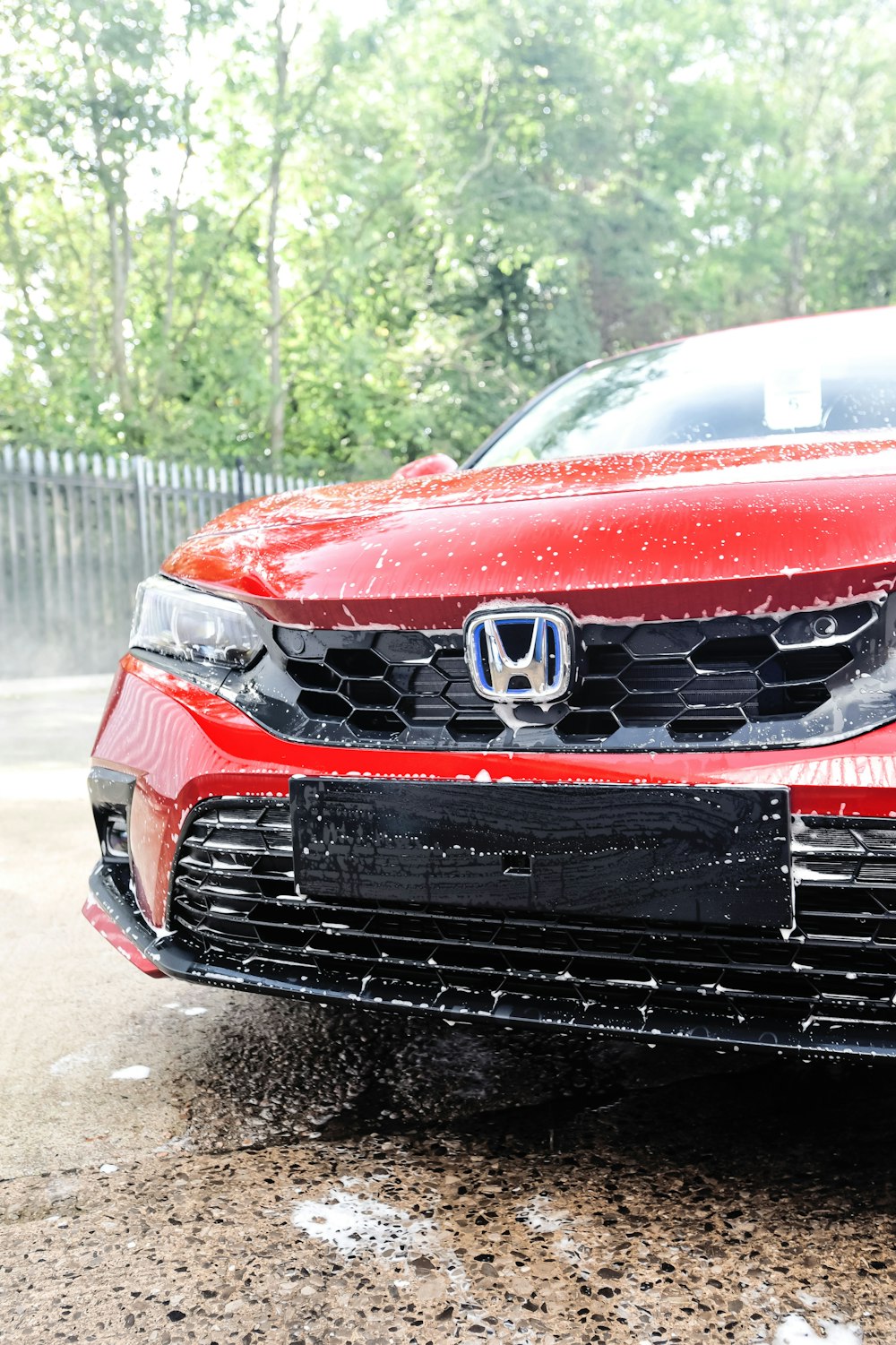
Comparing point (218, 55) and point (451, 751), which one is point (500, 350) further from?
point (451, 751)

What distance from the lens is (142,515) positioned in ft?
37.1

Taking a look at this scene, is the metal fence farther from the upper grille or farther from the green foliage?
the upper grille

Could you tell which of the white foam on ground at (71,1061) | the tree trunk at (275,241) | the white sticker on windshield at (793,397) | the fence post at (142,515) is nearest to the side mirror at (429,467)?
the white sticker on windshield at (793,397)

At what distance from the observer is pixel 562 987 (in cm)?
168

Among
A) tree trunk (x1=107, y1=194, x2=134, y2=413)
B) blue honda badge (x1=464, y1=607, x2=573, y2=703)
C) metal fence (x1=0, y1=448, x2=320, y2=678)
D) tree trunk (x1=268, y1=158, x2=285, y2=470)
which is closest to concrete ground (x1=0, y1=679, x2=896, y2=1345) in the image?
blue honda badge (x1=464, y1=607, x2=573, y2=703)

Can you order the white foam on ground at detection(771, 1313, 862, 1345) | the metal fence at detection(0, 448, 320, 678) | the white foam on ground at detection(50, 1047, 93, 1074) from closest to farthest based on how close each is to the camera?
1. the white foam on ground at detection(771, 1313, 862, 1345)
2. the white foam on ground at detection(50, 1047, 93, 1074)
3. the metal fence at detection(0, 448, 320, 678)

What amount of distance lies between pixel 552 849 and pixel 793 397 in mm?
1537

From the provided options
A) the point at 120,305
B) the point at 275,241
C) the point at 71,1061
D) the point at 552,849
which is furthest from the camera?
the point at 275,241

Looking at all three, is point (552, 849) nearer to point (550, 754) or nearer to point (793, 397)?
point (550, 754)

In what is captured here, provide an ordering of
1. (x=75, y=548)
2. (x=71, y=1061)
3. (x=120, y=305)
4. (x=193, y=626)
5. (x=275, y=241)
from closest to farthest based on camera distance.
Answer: (x=193, y=626) → (x=71, y=1061) → (x=75, y=548) → (x=120, y=305) → (x=275, y=241)

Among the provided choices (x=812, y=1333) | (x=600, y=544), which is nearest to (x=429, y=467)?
(x=600, y=544)

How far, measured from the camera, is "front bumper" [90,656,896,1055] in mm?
1496

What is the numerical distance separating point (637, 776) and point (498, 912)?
0.28m

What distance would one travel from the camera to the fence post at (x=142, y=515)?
444 inches
